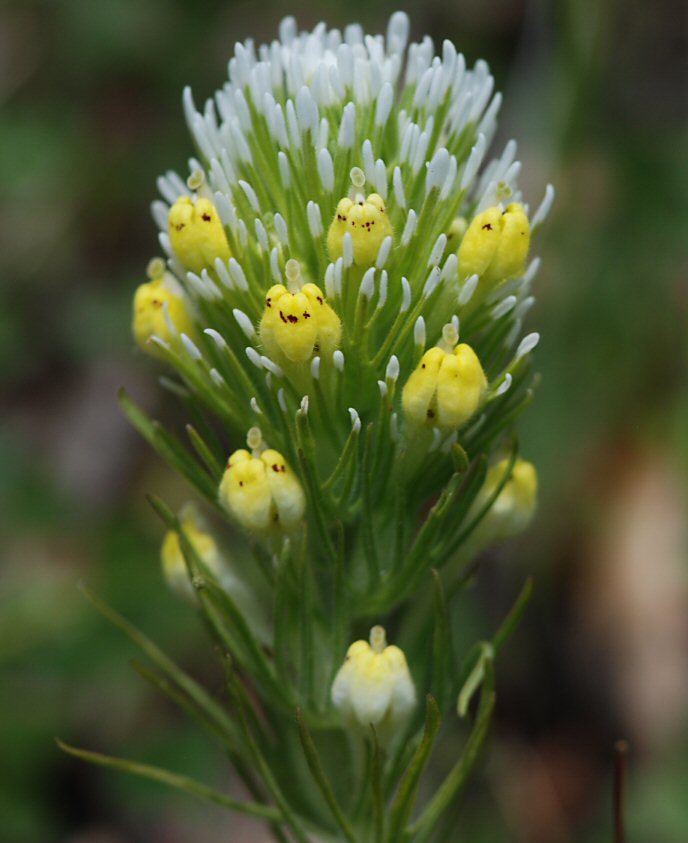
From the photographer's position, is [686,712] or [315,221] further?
[686,712]

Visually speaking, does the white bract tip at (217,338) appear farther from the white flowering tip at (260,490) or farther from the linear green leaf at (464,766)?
the linear green leaf at (464,766)

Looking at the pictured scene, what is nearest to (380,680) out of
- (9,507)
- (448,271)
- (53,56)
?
(448,271)

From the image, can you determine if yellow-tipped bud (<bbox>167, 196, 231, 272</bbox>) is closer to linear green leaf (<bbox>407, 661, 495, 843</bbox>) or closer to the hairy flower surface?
the hairy flower surface

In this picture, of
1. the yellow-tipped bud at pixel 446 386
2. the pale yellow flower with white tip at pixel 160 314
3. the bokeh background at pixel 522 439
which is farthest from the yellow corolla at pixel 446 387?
the bokeh background at pixel 522 439

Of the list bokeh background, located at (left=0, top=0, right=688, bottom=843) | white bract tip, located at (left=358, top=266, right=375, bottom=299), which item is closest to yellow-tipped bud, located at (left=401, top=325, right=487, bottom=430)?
white bract tip, located at (left=358, top=266, right=375, bottom=299)

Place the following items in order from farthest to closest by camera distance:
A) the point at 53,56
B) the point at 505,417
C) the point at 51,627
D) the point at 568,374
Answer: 1. the point at 53,56
2. the point at 568,374
3. the point at 51,627
4. the point at 505,417

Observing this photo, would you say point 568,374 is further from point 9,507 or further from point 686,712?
point 9,507

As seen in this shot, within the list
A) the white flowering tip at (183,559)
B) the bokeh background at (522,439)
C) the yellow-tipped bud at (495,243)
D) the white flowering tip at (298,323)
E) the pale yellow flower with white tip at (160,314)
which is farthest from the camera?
the bokeh background at (522,439)
